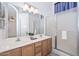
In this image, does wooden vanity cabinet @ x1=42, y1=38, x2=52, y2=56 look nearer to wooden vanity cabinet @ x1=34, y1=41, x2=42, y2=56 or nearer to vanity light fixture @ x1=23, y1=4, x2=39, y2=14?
wooden vanity cabinet @ x1=34, y1=41, x2=42, y2=56

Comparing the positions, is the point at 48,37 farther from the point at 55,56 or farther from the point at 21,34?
the point at 21,34

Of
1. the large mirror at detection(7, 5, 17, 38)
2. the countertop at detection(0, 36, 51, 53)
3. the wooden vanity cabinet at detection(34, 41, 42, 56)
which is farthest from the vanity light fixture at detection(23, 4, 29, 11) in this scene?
the wooden vanity cabinet at detection(34, 41, 42, 56)

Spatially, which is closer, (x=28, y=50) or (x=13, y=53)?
(x=13, y=53)

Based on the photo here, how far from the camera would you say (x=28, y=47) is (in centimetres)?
147

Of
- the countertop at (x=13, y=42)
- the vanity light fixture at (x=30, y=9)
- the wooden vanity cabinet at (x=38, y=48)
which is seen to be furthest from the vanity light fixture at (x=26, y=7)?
the wooden vanity cabinet at (x=38, y=48)

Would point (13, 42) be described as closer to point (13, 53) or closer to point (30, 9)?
point (13, 53)

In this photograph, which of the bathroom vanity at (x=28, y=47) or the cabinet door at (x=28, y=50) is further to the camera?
the cabinet door at (x=28, y=50)

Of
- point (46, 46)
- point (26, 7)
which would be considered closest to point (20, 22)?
point (26, 7)

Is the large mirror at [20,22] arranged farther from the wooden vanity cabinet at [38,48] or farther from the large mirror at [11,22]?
the wooden vanity cabinet at [38,48]

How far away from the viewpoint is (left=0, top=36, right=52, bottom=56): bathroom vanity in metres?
1.30

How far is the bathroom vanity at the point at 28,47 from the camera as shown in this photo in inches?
51.3

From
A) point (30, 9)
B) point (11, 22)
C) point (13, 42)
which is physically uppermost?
point (30, 9)

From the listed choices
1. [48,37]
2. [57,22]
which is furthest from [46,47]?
[57,22]

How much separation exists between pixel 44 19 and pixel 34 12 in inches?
7.9
